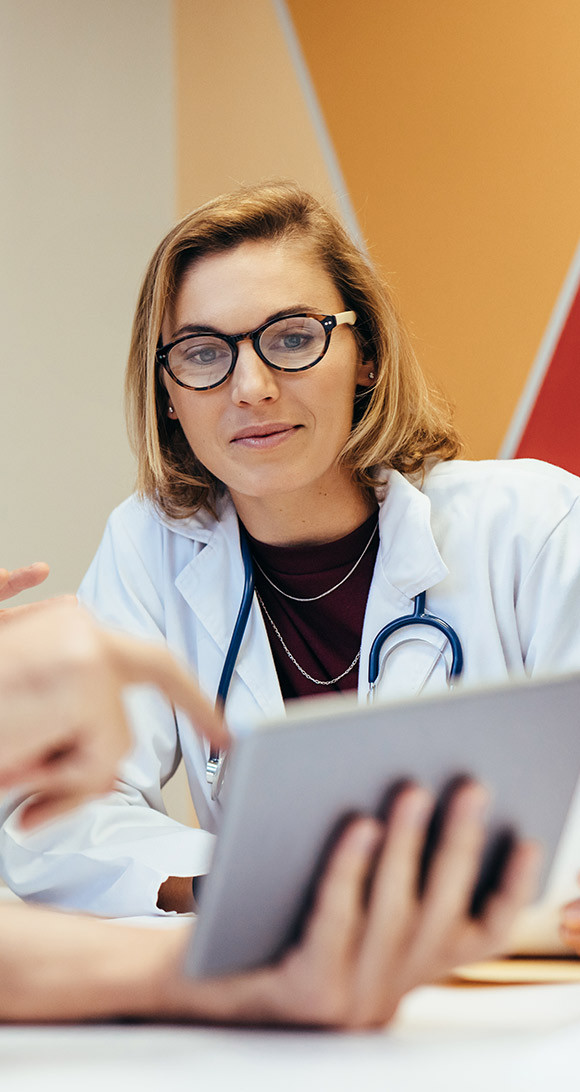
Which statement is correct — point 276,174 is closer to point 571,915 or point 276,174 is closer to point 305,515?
point 305,515

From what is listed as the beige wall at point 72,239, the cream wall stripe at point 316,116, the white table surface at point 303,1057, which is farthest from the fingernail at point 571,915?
the beige wall at point 72,239

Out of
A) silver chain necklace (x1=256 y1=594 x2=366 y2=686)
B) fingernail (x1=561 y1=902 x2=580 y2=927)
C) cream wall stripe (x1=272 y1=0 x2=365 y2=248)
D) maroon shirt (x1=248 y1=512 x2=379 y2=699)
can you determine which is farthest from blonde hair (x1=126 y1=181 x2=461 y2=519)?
fingernail (x1=561 y1=902 x2=580 y2=927)

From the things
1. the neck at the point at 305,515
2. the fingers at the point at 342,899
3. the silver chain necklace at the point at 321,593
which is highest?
the fingers at the point at 342,899

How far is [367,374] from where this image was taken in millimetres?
1434

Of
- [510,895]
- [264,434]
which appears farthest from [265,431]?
[510,895]

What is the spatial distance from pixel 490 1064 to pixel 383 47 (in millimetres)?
1910

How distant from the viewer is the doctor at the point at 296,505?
1.25 metres

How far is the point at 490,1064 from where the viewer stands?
48cm

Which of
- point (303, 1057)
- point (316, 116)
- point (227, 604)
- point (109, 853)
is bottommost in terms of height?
point (109, 853)

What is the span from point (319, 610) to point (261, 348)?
0.34m

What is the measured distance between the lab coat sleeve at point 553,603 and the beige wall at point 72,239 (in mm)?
1248

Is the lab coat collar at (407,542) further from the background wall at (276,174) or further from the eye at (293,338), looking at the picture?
the background wall at (276,174)

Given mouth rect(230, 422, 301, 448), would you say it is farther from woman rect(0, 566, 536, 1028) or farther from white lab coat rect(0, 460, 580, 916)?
woman rect(0, 566, 536, 1028)

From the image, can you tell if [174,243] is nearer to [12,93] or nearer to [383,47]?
[383,47]
